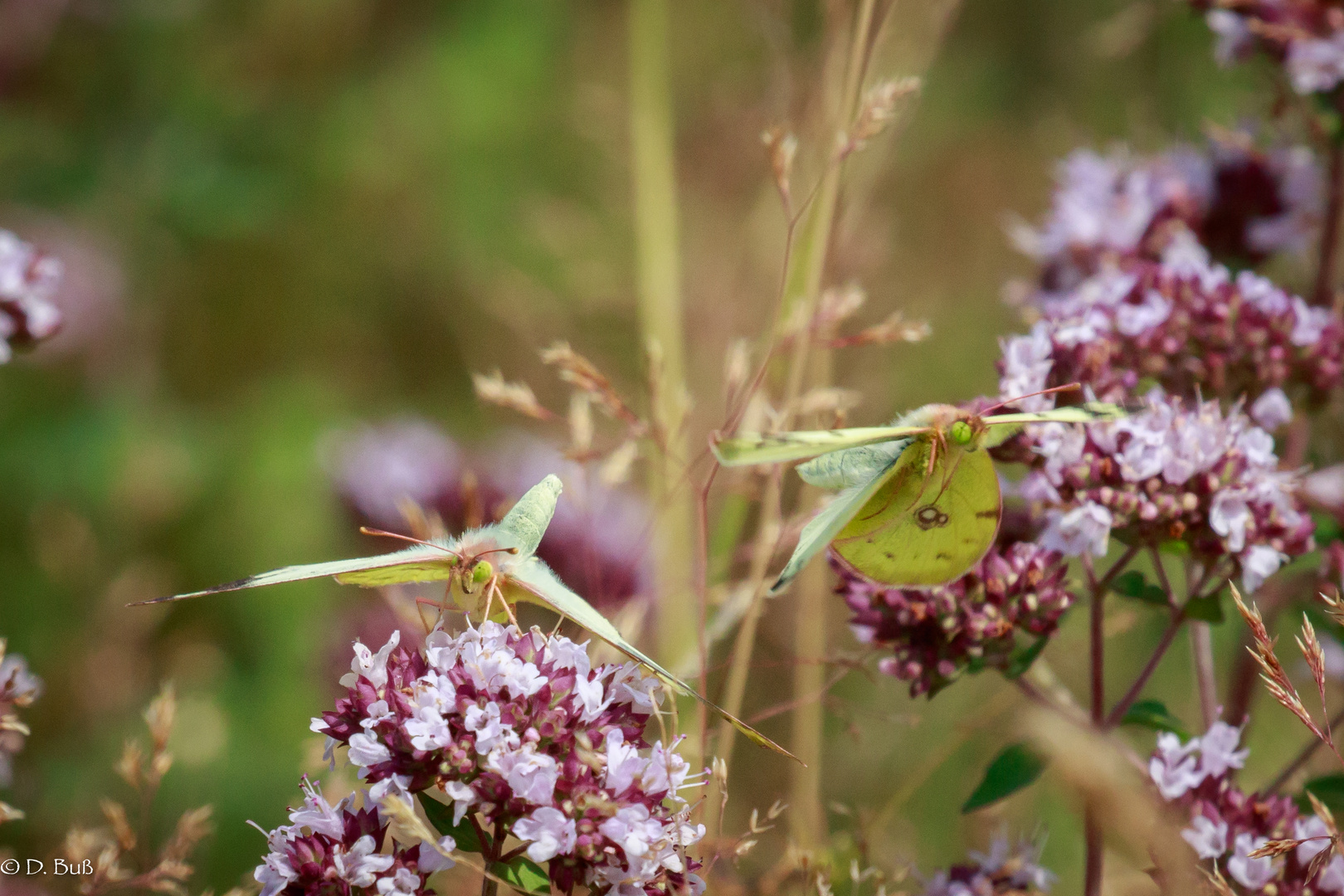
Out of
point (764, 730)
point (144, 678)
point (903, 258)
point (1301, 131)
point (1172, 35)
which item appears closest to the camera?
point (1301, 131)

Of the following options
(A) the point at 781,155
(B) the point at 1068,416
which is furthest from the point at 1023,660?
(A) the point at 781,155

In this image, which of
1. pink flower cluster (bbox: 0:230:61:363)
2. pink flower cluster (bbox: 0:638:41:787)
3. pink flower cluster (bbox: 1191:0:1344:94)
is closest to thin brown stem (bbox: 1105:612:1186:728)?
pink flower cluster (bbox: 1191:0:1344:94)

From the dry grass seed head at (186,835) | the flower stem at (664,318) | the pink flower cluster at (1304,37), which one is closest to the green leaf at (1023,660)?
the flower stem at (664,318)

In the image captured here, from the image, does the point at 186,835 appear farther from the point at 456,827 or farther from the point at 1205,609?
the point at 1205,609

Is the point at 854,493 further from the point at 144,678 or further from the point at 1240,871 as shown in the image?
the point at 144,678

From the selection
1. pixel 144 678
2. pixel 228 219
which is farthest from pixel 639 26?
pixel 144 678

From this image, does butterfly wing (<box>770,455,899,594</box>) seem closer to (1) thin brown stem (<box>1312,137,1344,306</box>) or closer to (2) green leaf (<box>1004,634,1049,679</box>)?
(2) green leaf (<box>1004,634,1049,679</box>)
